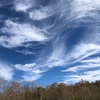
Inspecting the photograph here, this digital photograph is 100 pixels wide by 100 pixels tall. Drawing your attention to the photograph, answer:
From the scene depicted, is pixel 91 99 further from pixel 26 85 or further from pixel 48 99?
pixel 26 85

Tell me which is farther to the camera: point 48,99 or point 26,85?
point 26,85

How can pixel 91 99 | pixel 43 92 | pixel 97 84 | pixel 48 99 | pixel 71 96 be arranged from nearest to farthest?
pixel 91 99, pixel 71 96, pixel 48 99, pixel 43 92, pixel 97 84

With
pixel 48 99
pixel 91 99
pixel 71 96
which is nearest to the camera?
pixel 91 99

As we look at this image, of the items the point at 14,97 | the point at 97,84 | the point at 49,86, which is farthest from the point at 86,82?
the point at 14,97

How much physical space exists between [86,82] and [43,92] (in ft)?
24.2

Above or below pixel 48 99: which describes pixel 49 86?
above

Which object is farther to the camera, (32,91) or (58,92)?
(32,91)

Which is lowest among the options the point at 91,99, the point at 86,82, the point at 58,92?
the point at 91,99

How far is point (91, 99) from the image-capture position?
2253 centimetres

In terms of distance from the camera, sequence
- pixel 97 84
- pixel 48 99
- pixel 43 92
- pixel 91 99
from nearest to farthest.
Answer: pixel 91 99
pixel 48 99
pixel 43 92
pixel 97 84

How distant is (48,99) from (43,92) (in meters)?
1.95

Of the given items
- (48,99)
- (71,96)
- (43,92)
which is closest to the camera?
(71,96)

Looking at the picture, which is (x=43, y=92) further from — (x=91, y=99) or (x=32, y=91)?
(x=91, y=99)

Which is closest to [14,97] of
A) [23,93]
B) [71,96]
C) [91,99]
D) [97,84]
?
[23,93]
